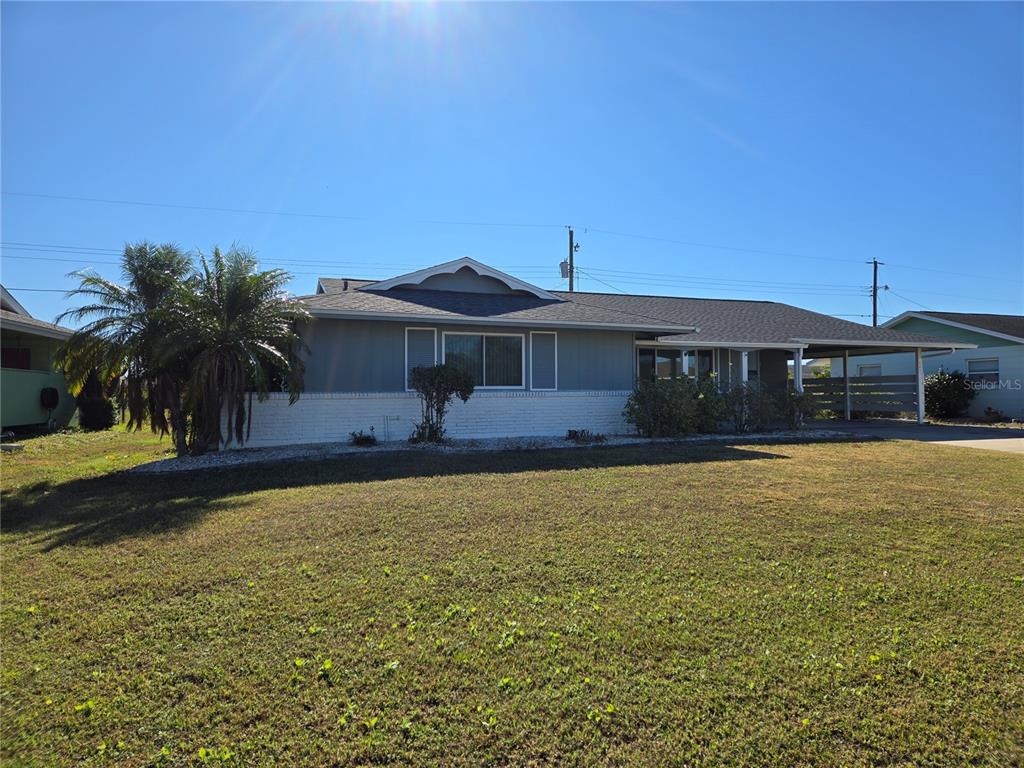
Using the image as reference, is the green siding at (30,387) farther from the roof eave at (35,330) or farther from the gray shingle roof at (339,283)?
the gray shingle roof at (339,283)

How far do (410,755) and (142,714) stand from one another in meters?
1.28

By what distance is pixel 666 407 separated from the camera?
12992 mm

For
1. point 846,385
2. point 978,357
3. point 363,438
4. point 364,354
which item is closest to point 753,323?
point 846,385

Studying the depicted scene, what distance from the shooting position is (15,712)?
2.53m

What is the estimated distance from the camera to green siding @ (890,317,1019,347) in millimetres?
19922

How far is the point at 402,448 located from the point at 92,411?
11.5 meters

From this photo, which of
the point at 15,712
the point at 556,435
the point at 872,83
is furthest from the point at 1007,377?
the point at 15,712

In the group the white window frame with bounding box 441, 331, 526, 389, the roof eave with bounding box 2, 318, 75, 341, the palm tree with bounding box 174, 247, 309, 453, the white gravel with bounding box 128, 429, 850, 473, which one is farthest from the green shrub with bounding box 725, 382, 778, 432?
the roof eave with bounding box 2, 318, 75, 341

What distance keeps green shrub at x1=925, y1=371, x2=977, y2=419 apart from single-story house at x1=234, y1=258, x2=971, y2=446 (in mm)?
6820

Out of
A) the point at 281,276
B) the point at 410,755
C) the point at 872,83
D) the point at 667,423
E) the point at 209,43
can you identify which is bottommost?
the point at 410,755

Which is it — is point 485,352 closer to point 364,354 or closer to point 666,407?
point 364,354

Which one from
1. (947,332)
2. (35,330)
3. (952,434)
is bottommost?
(952,434)

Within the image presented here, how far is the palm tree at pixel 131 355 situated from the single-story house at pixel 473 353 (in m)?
1.79

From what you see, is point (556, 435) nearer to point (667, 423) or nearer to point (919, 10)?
point (667, 423)
